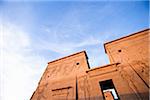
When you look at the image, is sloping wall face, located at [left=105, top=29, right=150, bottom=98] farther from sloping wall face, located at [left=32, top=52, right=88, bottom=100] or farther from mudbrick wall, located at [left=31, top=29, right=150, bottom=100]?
sloping wall face, located at [left=32, top=52, right=88, bottom=100]

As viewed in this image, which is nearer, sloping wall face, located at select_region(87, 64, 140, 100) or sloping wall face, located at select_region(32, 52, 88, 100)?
sloping wall face, located at select_region(87, 64, 140, 100)

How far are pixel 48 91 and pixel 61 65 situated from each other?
8.72ft

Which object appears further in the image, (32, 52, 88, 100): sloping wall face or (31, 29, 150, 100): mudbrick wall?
(32, 52, 88, 100): sloping wall face

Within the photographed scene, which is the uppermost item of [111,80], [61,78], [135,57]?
[135,57]

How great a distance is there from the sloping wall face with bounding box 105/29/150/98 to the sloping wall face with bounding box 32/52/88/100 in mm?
2578

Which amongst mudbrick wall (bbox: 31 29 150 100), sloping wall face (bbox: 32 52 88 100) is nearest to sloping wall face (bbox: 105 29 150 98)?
mudbrick wall (bbox: 31 29 150 100)

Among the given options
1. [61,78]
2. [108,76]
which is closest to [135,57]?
[108,76]

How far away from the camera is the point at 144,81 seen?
241 inches

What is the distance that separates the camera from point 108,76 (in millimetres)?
7391

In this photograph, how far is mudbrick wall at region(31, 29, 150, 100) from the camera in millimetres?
6363

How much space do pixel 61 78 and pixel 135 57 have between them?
563 centimetres

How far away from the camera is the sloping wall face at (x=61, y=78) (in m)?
7.79

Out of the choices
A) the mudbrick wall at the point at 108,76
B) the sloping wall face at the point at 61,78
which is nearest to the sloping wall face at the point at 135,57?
the mudbrick wall at the point at 108,76

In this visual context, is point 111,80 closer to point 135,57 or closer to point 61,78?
point 135,57
